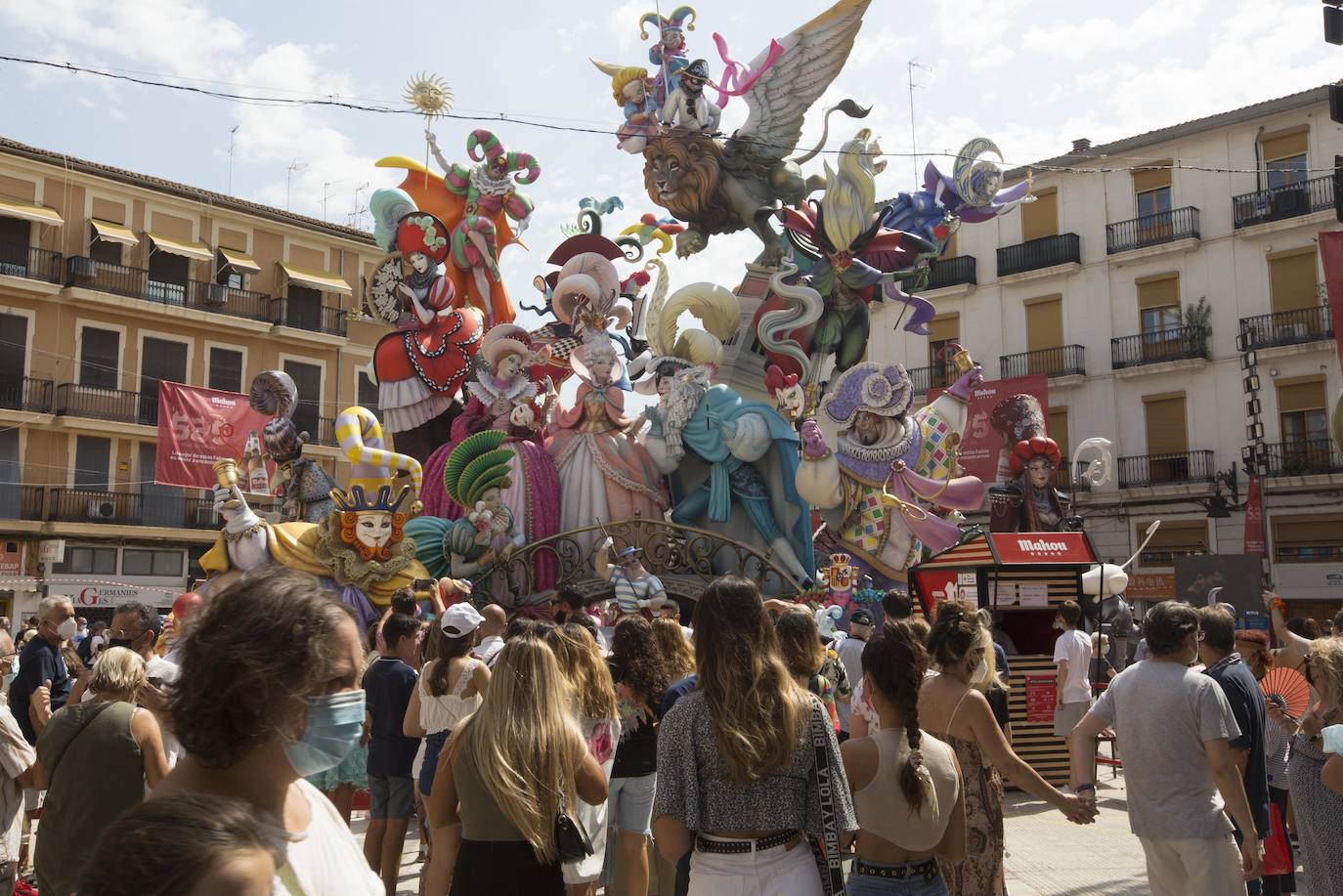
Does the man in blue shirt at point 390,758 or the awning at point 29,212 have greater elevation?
the awning at point 29,212

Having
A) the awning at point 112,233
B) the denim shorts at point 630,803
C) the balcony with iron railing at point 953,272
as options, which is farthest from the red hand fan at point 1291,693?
the awning at point 112,233

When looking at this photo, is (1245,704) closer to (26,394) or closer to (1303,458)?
(1303,458)

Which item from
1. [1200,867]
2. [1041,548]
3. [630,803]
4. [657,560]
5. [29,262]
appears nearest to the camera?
[1200,867]

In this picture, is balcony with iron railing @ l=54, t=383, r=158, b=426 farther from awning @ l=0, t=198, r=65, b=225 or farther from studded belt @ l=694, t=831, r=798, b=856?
studded belt @ l=694, t=831, r=798, b=856

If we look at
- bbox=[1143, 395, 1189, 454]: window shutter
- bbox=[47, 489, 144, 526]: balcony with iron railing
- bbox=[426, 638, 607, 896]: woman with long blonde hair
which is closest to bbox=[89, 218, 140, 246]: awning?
bbox=[47, 489, 144, 526]: balcony with iron railing

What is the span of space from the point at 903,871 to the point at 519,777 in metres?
1.27

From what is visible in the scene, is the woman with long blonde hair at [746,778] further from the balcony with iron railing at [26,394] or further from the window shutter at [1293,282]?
the balcony with iron railing at [26,394]

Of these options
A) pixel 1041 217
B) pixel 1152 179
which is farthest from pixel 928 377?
pixel 1152 179

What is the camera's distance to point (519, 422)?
15078 millimetres

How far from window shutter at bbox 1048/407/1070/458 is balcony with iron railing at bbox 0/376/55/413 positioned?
945 inches

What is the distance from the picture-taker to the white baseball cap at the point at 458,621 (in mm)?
5738

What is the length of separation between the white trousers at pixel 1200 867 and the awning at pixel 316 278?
30.4 m

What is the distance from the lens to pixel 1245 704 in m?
5.05

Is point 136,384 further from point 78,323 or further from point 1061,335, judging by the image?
point 1061,335
